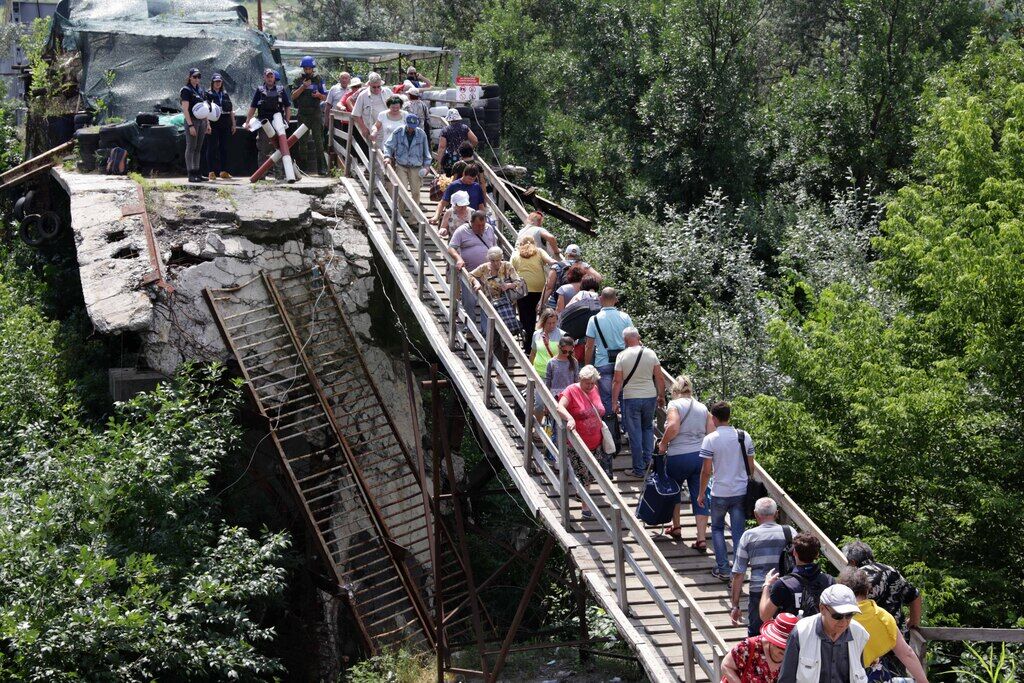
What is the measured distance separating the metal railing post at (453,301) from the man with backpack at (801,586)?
19.6 ft

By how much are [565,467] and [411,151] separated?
21.9 ft

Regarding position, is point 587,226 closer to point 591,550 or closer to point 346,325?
point 346,325

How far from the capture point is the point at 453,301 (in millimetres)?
13508

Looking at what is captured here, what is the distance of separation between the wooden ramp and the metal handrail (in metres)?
0.01

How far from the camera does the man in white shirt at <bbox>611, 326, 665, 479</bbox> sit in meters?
11.3

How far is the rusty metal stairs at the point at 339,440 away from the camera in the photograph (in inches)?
633

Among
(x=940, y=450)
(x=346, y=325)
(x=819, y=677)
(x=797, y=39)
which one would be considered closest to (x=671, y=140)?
(x=346, y=325)

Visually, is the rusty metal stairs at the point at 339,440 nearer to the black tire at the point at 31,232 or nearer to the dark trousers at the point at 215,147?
the dark trousers at the point at 215,147

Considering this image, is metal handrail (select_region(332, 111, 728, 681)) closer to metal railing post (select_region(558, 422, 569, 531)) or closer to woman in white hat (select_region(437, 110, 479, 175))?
metal railing post (select_region(558, 422, 569, 531))

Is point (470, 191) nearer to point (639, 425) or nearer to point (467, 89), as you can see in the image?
point (639, 425)

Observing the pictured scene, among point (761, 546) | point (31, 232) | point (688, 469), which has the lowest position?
point (31, 232)

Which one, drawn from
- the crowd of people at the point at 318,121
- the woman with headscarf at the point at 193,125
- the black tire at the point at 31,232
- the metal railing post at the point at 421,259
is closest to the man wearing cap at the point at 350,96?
the crowd of people at the point at 318,121

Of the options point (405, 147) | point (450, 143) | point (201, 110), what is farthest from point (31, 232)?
point (450, 143)

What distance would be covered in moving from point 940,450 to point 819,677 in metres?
7.25
